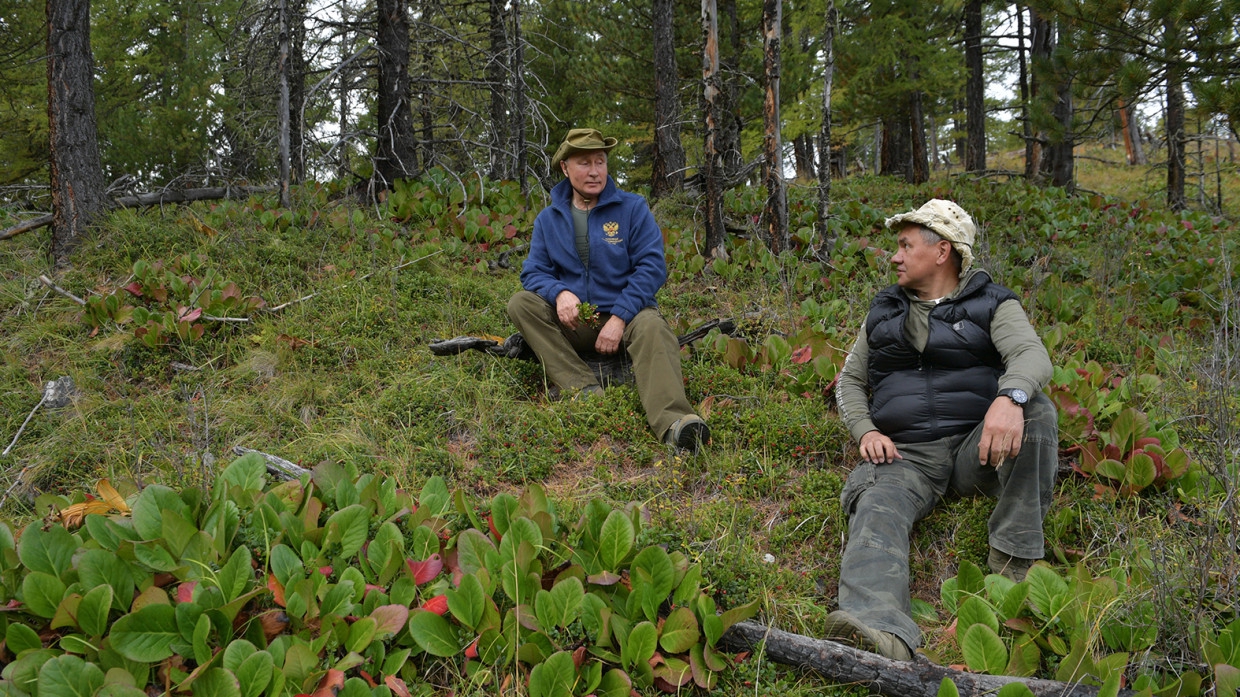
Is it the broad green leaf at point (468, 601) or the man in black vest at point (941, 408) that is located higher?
the man in black vest at point (941, 408)

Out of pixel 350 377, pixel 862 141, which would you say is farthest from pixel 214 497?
pixel 862 141

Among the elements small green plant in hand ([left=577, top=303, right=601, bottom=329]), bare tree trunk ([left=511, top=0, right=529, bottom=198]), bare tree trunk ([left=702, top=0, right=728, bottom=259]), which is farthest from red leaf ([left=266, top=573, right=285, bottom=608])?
bare tree trunk ([left=511, top=0, right=529, bottom=198])

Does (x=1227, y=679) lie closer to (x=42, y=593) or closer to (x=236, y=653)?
(x=236, y=653)

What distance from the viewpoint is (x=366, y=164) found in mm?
11820

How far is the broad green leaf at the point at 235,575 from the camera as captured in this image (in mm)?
2533

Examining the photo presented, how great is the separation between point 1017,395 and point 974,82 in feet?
49.8

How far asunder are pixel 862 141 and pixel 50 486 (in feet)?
119

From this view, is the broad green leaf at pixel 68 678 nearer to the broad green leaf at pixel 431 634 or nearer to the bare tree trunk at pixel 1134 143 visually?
the broad green leaf at pixel 431 634

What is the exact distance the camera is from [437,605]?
2.60 metres

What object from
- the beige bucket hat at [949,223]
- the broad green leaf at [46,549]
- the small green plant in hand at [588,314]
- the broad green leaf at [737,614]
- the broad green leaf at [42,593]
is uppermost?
the beige bucket hat at [949,223]

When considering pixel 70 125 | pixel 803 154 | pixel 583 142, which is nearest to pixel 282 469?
pixel 583 142

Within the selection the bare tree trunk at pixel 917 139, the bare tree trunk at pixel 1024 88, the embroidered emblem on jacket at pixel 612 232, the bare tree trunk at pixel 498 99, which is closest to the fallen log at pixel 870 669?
the embroidered emblem on jacket at pixel 612 232

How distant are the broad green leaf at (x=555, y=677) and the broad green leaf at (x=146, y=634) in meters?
1.13

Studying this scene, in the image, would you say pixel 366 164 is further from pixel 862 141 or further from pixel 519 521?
pixel 862 141
